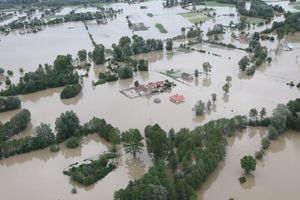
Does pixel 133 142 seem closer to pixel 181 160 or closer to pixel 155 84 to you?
pixel 181 160

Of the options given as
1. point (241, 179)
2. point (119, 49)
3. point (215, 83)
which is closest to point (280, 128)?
point (241, 179)

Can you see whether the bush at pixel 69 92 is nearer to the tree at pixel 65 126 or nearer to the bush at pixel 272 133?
the tree at pixel 65 126

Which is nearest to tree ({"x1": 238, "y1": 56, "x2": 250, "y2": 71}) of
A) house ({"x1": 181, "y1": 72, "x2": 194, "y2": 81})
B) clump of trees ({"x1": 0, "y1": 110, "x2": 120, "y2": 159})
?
house ({"x1": 181, "y1": 72, "x2": 194, "y2": 81})

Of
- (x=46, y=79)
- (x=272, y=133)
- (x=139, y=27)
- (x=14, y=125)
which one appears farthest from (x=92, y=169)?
(x=139, y=27)

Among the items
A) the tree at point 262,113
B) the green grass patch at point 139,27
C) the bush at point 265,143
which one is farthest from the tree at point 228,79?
the green grass patch at point 139,27

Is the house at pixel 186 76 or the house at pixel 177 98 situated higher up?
the house at pixel 186 76

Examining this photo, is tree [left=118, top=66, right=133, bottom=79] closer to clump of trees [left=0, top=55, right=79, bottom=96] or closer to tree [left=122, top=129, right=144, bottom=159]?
clump of trees [left=0, top=55, right=79, bottom=96]
